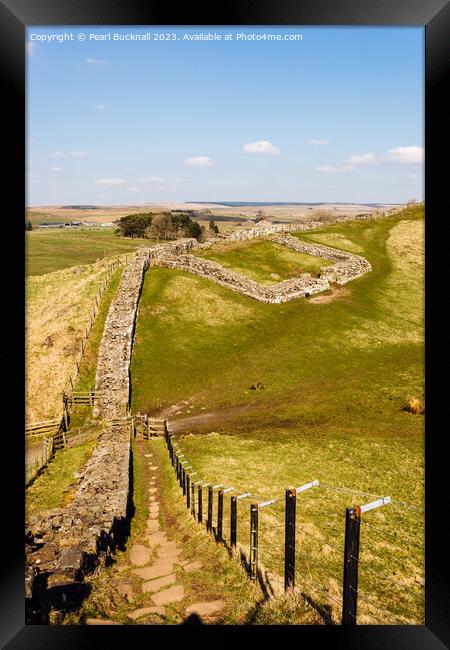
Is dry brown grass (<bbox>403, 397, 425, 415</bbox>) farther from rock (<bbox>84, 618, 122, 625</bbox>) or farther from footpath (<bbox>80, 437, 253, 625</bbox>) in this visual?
rock (<bbox>84, 618, 122, 625</bbox>)

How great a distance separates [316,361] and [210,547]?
70.1ft

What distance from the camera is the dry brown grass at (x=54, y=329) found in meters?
27.4

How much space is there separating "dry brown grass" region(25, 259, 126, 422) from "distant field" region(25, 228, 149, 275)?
2268 centimetres

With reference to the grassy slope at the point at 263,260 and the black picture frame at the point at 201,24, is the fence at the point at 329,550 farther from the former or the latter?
the grassy slope at the point at 263,260

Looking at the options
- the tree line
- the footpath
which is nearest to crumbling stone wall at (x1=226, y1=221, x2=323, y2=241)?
the tree line

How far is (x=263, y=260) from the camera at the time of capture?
47781mm

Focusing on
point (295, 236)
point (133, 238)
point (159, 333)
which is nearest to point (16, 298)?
point (159, 333)

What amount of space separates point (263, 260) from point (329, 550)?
37928 millimetres

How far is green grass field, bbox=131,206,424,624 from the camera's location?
38.9ft

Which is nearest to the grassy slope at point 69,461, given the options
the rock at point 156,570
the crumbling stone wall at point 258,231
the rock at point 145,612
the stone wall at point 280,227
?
the rock at point 156,570

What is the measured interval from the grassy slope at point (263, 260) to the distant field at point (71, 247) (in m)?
22.2

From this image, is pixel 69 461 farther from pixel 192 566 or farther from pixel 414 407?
pixel 414 407

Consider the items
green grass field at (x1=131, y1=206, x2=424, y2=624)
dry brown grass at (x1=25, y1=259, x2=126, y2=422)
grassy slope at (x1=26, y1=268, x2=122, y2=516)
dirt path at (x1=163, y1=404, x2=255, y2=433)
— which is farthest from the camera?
dry brown grass at (x1=25, y1=259, x2=126, y2=422)

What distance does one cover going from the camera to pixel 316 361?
103 ft
